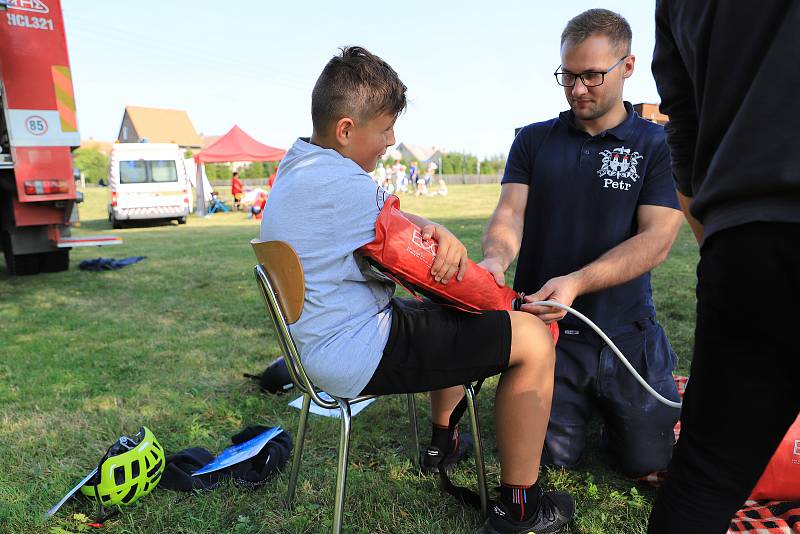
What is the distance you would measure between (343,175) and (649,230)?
4.77 feet

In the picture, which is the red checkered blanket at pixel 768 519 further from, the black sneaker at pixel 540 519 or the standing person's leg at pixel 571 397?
the standing person's leg at pixel 571 397

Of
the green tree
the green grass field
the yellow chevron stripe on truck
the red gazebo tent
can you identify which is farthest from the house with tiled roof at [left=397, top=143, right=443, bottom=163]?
the green grass field

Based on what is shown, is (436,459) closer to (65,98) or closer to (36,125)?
(36,125)

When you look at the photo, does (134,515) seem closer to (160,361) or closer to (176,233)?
(160,361)

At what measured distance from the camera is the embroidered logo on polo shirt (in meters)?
2.46

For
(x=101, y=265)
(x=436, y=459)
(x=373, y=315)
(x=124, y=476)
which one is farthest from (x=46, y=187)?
(x=373, y=315)

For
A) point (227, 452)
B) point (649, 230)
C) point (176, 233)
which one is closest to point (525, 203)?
point (649, 230)

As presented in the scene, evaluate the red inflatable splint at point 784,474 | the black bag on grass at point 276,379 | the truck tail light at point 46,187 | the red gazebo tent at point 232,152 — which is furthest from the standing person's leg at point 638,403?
the red gazebo tent at point 232,152

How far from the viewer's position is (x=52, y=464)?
257 centimetres

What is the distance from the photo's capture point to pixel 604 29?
91.7 inches

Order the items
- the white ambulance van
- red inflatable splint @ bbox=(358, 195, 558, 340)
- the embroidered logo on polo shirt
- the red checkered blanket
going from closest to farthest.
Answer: red inflatable splint @ bbox=(358, 195, 558, 340) < the red checkered blanket < the embroidered logo on polo shirt < the white ambulance van

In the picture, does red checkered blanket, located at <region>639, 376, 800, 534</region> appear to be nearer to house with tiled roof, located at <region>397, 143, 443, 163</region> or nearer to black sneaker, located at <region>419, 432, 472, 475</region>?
black sneaker, located at <region>419, 432, 472, 475</region>

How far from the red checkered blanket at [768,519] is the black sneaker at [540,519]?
1.62ft

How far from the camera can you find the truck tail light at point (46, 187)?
5672 mm
